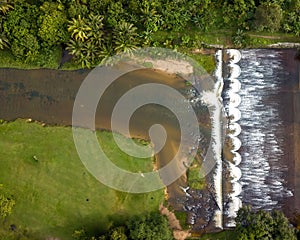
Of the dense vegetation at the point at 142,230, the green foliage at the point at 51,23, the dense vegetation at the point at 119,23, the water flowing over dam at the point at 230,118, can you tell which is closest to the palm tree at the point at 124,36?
the dense vegetation at the point at 119,23

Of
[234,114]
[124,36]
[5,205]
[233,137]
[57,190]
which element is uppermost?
[124,36]

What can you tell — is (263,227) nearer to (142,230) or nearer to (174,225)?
(174,225)

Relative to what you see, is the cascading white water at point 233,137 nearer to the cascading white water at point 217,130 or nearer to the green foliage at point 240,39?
the cascading white water at point 217,130

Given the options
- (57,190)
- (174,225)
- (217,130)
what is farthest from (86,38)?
(174,225)

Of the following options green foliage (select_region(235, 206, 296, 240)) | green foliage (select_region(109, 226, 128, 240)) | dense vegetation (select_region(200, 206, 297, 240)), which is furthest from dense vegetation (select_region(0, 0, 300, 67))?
green foliage (select_region(235, 206, 296, 240))

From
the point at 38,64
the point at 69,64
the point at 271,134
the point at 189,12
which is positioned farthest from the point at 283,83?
the point at 38,64

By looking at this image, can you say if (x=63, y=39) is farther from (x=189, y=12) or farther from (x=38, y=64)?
(x=189, y=12)

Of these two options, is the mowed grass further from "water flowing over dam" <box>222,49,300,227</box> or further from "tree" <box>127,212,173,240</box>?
"water flowing over dam" <box>222,49,300,227</box>
